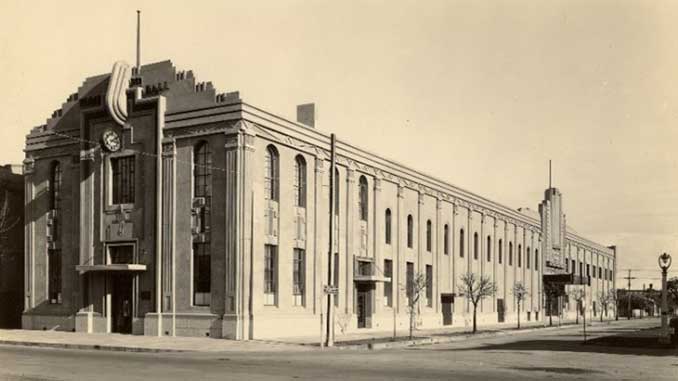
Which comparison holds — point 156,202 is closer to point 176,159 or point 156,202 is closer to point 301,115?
point 176,159

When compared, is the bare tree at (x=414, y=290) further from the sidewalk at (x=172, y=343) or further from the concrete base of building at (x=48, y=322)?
the concrete base of building at (x=48, y=322)

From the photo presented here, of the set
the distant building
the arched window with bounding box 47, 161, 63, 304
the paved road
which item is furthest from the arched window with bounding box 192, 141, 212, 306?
the distant building

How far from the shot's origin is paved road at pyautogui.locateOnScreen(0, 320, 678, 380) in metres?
17.3

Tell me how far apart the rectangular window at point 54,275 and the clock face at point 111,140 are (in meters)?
7.24

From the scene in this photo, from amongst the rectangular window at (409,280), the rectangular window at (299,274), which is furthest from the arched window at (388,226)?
the rectangular window at (299,274)

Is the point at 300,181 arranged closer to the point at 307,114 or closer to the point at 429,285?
the point at 307,114

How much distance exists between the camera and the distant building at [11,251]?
43.0 m

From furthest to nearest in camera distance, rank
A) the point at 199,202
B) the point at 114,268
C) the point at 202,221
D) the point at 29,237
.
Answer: the point at 29,237, the point at 114,268, the point at 199,202, the point at 202,221

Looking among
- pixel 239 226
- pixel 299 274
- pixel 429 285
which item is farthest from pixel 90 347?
pixel 429 285

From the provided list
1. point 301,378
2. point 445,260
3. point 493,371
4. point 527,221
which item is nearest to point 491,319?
point 445,260

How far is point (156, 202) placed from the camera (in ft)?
116

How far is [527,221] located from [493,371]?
6045 cm

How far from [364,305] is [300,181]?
10747 millimetres

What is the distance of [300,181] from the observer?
127 feet
